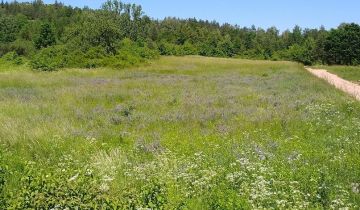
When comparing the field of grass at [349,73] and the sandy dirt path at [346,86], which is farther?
the field of grass at [349,73]

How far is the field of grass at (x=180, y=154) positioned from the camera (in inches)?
243

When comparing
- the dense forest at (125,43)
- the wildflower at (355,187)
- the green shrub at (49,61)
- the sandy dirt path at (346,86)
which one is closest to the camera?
the wildflower at (355,187)

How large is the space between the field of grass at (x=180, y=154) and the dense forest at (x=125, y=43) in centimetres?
4017

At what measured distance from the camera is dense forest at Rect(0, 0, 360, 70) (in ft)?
194

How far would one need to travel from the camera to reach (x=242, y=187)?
22.1 ft

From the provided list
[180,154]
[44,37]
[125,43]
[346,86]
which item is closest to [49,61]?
[125,43]

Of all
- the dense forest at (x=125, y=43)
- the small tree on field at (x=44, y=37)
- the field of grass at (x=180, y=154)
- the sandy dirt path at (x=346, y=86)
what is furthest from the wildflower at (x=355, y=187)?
the small tree on field at (x=44, y=37)

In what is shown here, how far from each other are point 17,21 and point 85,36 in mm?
75652

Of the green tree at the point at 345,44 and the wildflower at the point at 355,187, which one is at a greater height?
the green tree at the point at 345,44

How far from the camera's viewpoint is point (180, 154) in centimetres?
980

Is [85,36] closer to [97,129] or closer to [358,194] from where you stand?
[97,129]

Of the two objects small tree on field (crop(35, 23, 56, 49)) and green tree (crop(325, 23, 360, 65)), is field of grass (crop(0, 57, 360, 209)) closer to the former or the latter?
green tree (crop(325, 23, 360, 65))

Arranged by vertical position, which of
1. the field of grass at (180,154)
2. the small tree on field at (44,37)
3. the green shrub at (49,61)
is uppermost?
the small tree on field at (44,37)

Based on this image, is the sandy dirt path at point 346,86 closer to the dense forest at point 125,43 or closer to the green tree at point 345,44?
the dense forest at point 125,43
